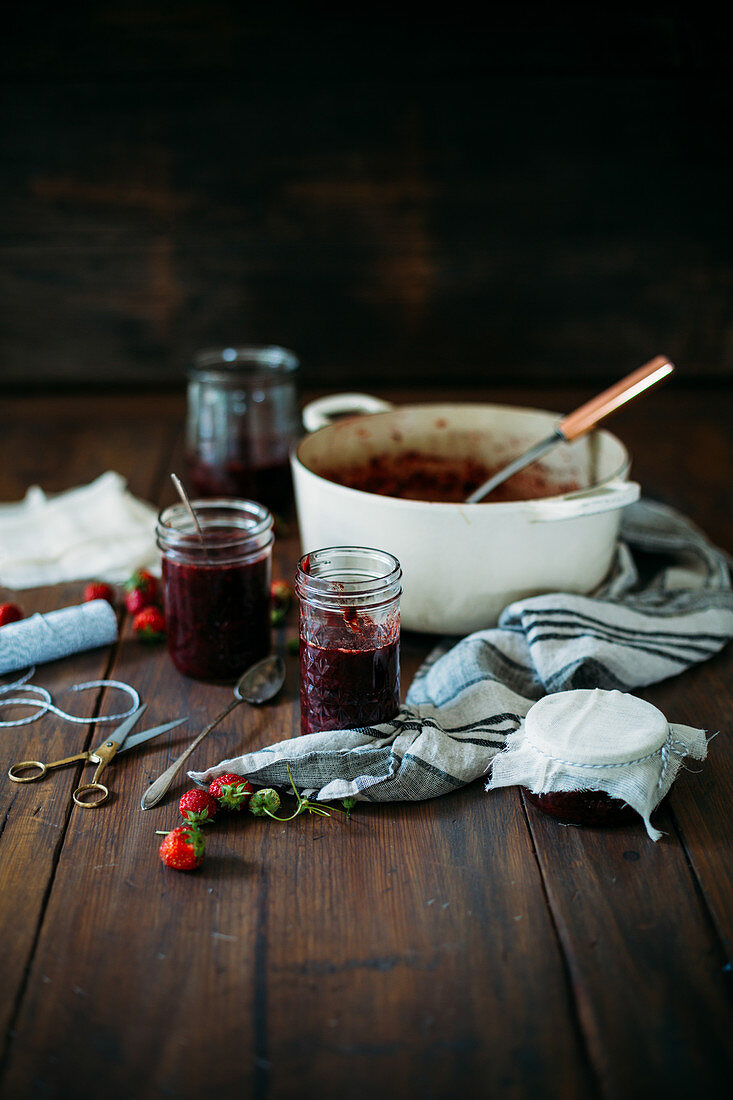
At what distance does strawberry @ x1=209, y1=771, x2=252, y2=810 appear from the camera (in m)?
0.77

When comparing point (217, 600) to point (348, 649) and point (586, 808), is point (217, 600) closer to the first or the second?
point (348, 649)

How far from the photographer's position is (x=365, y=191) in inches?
73.5

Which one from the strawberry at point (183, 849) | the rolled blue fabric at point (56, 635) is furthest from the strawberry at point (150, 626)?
the strawberry at point (183, 849)

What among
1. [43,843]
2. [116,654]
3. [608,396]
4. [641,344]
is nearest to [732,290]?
[641,344]

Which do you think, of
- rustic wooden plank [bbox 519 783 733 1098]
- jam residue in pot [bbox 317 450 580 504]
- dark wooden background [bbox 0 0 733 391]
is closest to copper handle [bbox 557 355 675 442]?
jam residue in pot [bbox 317 450 580 504]

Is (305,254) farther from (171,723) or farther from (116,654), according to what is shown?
(171,723)

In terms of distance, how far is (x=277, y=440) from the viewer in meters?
1.37

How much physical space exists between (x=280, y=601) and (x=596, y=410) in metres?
0.44

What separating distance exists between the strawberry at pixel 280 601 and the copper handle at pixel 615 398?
1.26 feet

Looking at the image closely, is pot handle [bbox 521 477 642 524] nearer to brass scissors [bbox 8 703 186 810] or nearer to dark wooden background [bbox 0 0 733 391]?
brass scissors [bbox 8 703 186 810]

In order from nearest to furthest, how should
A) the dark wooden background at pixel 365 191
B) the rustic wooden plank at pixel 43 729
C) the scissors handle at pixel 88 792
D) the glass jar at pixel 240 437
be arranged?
the rustic wooden plank at pixel 43 729
the scissors handle at pixel 88 792
the glass jar at pixel 240 437
the dark wooden background at pixel 365 191

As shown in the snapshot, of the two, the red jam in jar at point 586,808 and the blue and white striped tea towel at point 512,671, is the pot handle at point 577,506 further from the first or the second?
the red jam in jar at point 586,808

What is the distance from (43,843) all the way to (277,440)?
0.75 m

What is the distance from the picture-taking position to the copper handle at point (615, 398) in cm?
104
